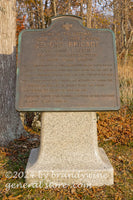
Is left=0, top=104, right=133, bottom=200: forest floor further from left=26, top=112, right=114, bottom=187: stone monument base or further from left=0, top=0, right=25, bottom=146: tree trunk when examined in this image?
left=0, top=0, right=25, bottom=146: tree trunk

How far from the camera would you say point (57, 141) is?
2738mm

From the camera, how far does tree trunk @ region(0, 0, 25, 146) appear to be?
13.5 ft

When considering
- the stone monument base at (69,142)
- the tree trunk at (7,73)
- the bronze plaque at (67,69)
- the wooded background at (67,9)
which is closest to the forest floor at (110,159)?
the stone monument base at (69,142)

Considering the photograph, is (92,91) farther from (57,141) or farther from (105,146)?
(105,146)

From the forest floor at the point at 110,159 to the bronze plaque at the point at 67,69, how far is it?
3.90ft

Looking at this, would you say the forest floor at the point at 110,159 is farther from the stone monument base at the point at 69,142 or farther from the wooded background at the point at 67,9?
the wooded background at the point at 67,9

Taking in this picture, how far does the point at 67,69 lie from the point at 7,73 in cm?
207

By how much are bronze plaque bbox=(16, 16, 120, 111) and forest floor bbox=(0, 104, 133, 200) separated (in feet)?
3.90

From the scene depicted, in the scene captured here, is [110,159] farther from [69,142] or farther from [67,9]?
[67,9]

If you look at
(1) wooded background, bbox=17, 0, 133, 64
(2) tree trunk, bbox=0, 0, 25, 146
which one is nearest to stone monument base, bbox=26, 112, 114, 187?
(2) tree trunk, bbox=0, 0, 25, 146

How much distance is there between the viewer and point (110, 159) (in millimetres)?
3594

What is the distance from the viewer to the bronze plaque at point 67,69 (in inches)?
104

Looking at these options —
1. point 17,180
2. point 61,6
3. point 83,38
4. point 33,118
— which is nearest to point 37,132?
point 33,118

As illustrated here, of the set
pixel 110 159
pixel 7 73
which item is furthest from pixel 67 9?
pixel 110 159
